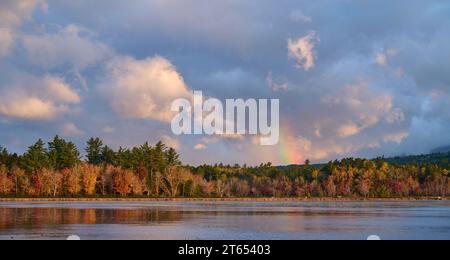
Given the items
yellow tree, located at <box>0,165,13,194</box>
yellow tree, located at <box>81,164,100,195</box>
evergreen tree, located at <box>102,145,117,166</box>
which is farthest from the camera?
evergreen tree, located at <box>102,145,117,166</box>

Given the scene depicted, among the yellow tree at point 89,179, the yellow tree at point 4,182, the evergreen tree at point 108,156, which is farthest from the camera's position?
the evergreen tree at point 108,156

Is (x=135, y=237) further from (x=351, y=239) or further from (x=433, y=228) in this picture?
(x=433, y=228)

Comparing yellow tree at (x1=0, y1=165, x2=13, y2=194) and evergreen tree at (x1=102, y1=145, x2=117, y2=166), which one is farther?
evergreen tree at (x1=102, y1=145, x2=117, y2=166)

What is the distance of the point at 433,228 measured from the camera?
Answer: 5066 cm

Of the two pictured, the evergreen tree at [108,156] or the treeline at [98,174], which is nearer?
the treeline at [98,174]

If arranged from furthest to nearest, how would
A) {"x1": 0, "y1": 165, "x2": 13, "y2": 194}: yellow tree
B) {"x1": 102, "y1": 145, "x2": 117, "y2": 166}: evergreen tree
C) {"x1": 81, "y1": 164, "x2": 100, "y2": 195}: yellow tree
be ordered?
{"x1": 102, "y1": 145, "x2": 117, "y2": 166}: evergreen tree
{"x1": 81, "y1": 164, "x2": 100, "y2": 195}: yellow tree
{"x1": 0, "y1": 165, "x2": 13, "y2": 194}: yellow tree

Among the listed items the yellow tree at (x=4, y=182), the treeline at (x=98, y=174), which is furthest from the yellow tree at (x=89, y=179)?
the yellow tree at (x=4, y=182)

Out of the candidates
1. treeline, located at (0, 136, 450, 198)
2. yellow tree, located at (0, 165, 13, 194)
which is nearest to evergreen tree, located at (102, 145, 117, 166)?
treeline, located at (0, 136, 450, 198)

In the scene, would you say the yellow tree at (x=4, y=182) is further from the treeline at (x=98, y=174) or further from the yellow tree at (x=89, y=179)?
the yellow tree at (x=89, y=179)

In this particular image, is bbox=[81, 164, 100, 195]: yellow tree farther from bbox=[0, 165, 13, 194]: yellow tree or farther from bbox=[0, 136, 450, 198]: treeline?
bbox=[0, 165, 13, 194]: yellow tree

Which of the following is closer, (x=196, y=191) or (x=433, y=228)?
(x=433, y=228)

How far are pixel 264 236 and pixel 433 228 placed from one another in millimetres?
16202

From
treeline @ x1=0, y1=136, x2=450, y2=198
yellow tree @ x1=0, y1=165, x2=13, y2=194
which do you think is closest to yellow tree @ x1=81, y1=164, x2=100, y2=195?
treeline @ x1=0, y1=136, x2=450, y2=198
